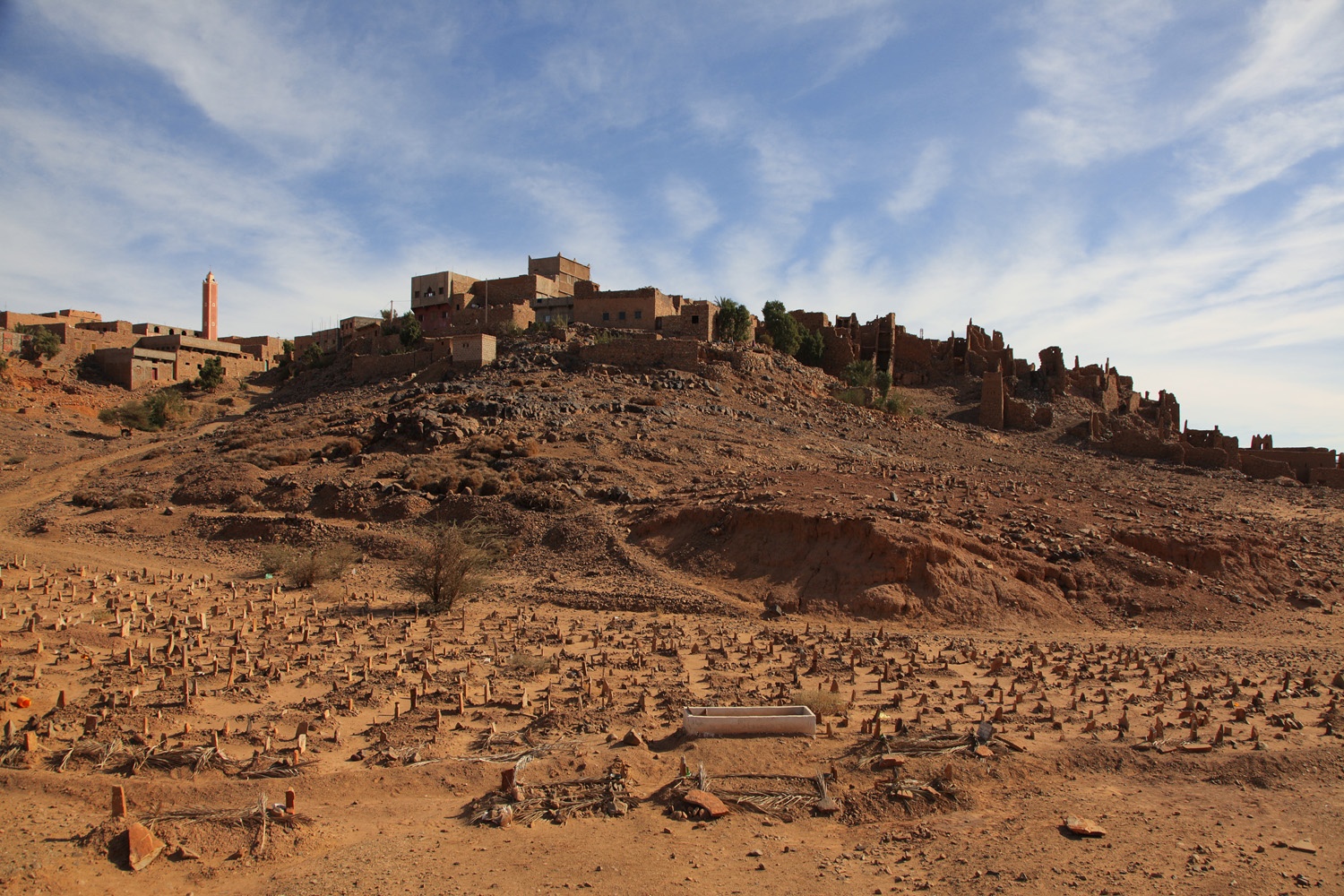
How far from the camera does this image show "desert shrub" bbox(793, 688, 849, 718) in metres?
8.83

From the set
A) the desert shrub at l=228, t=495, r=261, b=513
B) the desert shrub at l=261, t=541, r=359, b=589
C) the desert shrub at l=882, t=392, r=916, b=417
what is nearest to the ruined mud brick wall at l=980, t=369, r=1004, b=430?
the desert shrub at l=882, t=392, r=916, b=417

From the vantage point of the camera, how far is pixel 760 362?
113ft

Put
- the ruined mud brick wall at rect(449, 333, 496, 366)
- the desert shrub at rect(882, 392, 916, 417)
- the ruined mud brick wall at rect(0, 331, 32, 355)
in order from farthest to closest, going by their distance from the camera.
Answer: the ruined mud brick wall at rect(0, 331, 32, 355)
the desert shrub at rect(882, 392, 916, 417)
the ruined mud brick wall at rect(449, 333, 496, 366)

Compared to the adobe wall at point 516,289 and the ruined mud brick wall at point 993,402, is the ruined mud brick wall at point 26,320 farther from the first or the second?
the ruined mud brick wall at point 993,402

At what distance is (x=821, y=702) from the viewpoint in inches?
353

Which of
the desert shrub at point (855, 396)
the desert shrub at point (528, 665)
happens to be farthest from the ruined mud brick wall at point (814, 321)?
the desert shrub at point (528, 665)

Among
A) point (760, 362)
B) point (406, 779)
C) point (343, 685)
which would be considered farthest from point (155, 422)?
point (406, 779)

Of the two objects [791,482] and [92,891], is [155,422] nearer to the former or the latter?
[791,482]

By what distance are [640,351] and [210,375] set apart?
24104 mm

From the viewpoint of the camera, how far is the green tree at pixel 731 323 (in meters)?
36.9

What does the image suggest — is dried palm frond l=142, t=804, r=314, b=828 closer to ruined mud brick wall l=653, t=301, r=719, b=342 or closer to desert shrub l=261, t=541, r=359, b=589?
desert shrub l=261, t=541, r=359, b=589

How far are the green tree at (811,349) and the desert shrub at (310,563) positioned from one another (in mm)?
26401

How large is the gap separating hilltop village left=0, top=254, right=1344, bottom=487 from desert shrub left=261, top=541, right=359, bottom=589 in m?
15.3

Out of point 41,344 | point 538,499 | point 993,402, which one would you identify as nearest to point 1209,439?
point 993,402
